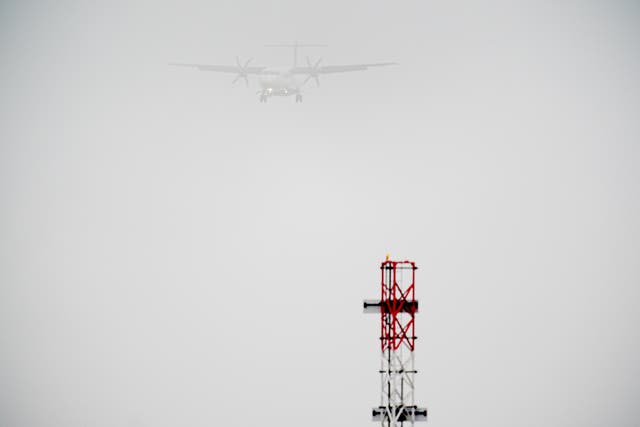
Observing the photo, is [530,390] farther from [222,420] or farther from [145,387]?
[145,387]

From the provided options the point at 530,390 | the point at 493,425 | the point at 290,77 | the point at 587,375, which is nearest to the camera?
the point at 290,77

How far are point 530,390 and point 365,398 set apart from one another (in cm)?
4520

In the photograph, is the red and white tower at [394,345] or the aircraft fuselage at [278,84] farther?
the aircraft fuselage at [278,84]

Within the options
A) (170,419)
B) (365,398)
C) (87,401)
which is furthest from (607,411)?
(87,401)

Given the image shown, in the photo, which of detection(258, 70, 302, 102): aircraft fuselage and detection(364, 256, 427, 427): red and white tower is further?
detection(258, 70, 302, 102): aircraft fuselage

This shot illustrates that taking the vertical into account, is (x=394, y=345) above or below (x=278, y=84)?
below

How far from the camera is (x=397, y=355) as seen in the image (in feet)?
165

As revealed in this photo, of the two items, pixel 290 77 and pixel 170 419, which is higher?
pixel 290 77

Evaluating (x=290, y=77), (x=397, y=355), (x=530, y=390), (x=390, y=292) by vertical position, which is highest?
(x=290, y=77)

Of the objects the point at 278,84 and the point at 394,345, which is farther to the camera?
the point at 278,84

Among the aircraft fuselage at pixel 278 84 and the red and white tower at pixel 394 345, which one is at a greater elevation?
the aircraft fuselage at pixel 278 84

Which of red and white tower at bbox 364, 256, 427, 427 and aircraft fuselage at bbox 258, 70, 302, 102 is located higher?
aircraft fuselage at bbox 258, 70, 302, 102

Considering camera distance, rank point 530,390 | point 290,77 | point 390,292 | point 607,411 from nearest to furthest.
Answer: point 390,292
point 290,77
point 607,411
point 530,390

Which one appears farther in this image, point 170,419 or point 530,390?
point 530,390
